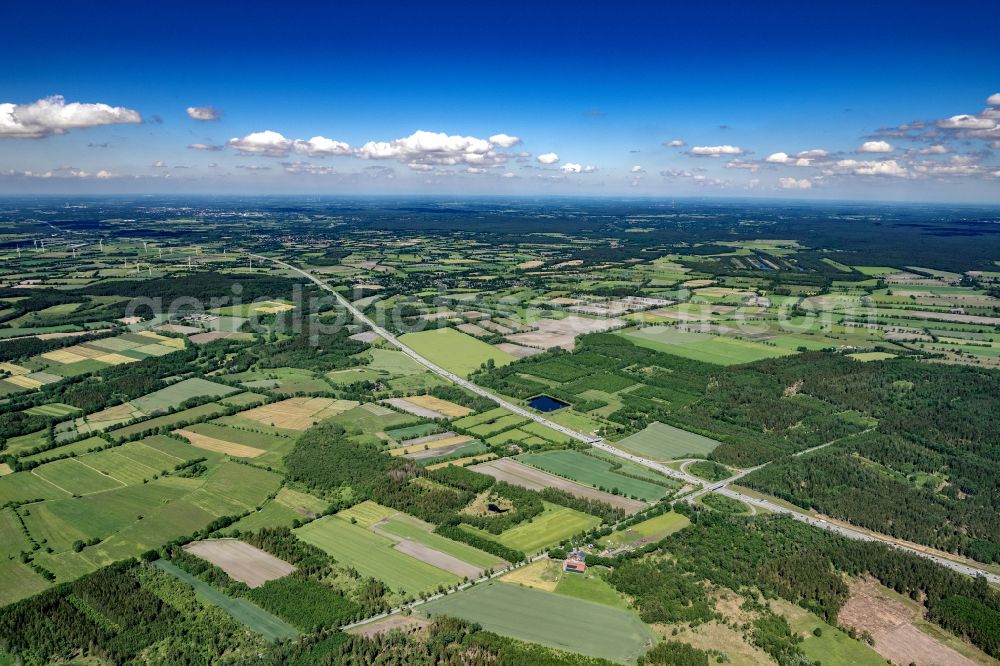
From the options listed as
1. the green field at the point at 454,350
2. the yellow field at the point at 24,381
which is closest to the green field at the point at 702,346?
the green field at the point at 454,350

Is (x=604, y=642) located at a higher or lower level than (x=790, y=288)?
lower

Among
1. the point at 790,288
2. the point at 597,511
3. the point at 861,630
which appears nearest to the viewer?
the point at 861,630

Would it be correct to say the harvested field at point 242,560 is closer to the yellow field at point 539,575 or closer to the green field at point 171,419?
the yellow field at point 539,575

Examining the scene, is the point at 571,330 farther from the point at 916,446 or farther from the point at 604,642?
the point at 604,642

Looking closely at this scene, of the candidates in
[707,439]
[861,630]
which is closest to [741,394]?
[707,439]

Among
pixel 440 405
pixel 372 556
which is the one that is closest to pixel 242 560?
pixel 372 556

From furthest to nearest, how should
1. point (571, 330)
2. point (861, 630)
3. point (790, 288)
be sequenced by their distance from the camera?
point (790, 288)
point (571, 330)
point (861, 630)
